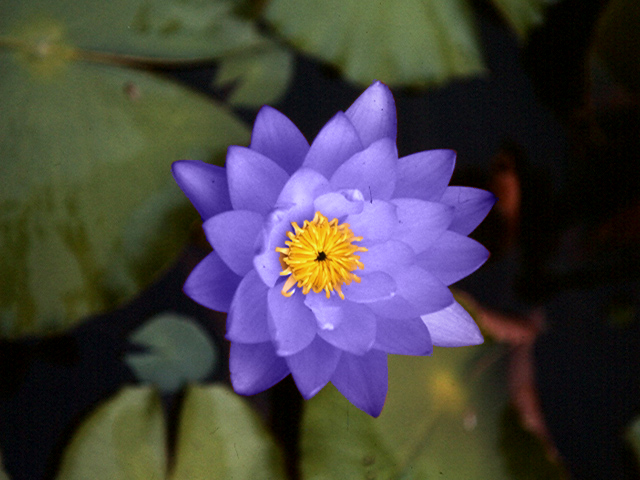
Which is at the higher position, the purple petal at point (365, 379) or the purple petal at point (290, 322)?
the purple petal at point (290, 322)

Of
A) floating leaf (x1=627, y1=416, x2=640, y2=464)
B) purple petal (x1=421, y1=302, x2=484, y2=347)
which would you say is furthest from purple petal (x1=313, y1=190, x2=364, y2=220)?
floating leaf (x1=627, y1=416, x2=640, y2=464)

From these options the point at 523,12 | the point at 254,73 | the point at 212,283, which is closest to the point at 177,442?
the point at 212,283

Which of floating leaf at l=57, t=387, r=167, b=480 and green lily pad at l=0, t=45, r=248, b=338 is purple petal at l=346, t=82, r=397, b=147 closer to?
green lily pad at l=0, t=45, r=248, b=338

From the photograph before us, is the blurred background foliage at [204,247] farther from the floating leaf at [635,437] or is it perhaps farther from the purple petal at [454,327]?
the purple petal at [454,327]

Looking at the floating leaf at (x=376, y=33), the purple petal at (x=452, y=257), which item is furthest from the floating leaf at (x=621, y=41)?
the purple petal at (x=452, y=257)

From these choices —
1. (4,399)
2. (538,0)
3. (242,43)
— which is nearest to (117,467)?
(4,399)

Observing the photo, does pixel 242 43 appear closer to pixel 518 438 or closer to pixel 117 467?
pixel 117 467
